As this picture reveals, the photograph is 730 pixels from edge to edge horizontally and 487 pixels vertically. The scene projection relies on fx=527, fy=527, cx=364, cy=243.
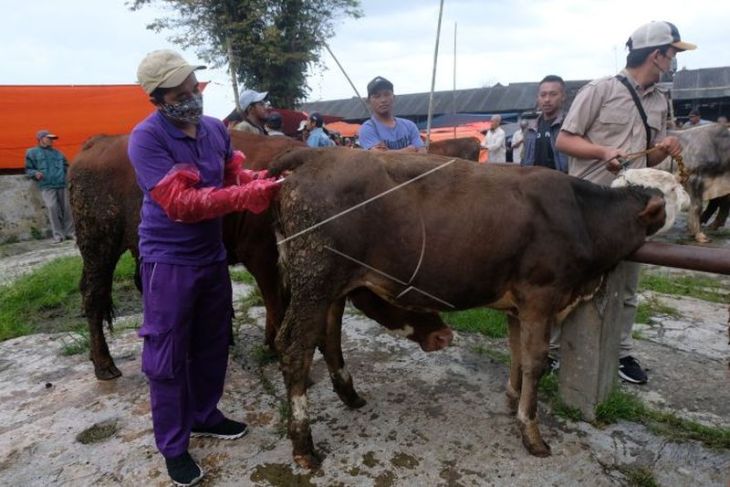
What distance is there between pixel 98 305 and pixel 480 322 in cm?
309

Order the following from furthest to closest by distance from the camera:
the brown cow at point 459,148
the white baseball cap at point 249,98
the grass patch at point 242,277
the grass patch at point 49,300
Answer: the brown cow at point 459,148 < the grass patch at point 242,277 < the white baseball cap at point 249,98 < the grass patch at point 49,300

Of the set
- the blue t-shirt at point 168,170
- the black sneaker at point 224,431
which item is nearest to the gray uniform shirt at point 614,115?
the blue t-shirt at point 168,170

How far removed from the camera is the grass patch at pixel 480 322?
4.46m

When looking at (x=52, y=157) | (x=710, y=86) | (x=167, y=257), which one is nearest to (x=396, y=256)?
(x=167, y=257)

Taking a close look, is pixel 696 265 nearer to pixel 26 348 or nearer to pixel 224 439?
pixel 224 439

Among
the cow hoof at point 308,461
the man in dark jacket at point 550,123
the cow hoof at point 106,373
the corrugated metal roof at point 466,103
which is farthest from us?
the corrugated metal roof at point 466,103

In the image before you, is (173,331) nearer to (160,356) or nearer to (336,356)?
(160,356)

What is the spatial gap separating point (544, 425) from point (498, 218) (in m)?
1.30

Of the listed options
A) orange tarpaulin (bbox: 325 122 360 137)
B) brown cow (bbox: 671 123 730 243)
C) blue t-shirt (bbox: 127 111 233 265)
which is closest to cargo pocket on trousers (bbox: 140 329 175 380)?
blue t-shirt (bbox: 127 111 233 265)

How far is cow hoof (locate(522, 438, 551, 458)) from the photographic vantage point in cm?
279

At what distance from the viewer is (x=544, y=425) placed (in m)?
3.07

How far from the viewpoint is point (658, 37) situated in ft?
10.8

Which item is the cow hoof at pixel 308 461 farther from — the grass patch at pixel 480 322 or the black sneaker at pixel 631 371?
the black sneaker at pixel 631 371

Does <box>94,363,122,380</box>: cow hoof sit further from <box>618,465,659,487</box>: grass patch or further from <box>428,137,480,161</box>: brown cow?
<box>428,137,480,161</box>: brown cow
